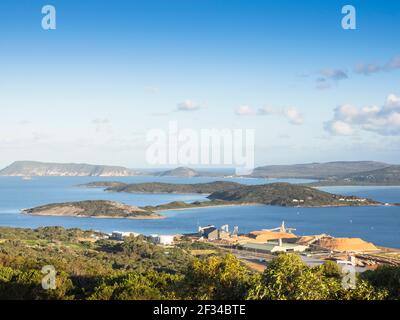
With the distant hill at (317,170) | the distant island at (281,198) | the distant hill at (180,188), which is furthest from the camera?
the distant hill at (317,170)

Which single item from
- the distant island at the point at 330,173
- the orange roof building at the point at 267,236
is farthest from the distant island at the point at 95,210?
the distant island at the point at 330,173

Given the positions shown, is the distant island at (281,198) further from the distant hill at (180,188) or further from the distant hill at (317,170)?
the distant hill at (317,170)

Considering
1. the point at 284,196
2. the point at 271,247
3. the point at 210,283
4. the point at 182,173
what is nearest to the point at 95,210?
the point at 284,196

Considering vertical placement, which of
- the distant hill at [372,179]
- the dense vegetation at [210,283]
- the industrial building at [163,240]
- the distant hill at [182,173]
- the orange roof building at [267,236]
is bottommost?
the distant hill at [182,173]

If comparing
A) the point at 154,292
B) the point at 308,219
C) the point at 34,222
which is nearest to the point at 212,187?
the point at 308,219

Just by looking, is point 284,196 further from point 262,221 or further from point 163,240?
point 163,240

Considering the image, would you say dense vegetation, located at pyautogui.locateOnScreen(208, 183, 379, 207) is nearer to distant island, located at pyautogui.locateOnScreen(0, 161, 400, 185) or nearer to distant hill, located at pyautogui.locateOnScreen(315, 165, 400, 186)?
distant island, located at pyautogui.locateOnScreen(0, 161, 400, 185)
